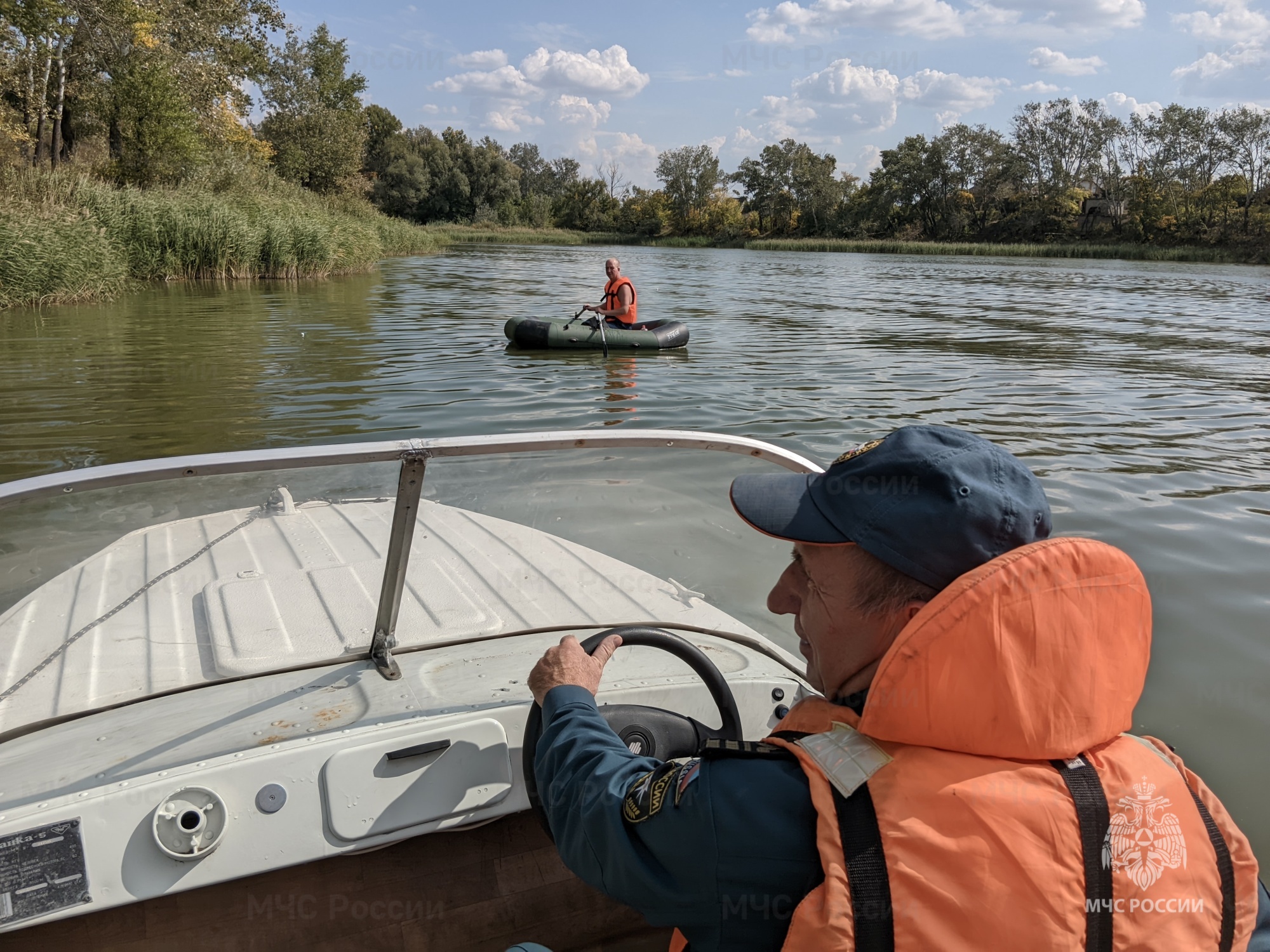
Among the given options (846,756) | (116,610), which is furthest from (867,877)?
(116,610)

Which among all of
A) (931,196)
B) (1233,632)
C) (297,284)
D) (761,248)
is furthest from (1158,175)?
(1233,632)

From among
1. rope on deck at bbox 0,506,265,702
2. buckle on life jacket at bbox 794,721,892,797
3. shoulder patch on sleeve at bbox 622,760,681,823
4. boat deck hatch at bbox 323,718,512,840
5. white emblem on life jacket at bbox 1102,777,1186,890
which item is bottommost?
boat deck hatch at bbox 323,718,512,840

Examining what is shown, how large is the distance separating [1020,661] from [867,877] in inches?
11.6

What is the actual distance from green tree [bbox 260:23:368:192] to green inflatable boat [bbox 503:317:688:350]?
33.2 metres

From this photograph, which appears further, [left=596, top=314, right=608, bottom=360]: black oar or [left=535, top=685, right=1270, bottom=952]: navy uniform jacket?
[left=596, top=314, right=608, bottom=360]: black oar

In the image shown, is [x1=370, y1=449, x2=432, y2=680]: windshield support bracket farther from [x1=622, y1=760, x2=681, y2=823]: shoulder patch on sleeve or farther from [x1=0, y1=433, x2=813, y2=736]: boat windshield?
[x1=622, y1=760, x2=681, y2=823]: shoulder patch on sleeve

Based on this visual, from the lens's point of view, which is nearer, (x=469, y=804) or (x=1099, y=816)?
(x=1099, y=816)

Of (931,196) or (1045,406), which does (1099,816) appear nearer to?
(1045,406)

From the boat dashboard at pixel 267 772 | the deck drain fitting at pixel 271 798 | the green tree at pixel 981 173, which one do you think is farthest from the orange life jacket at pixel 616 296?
the green tree at pixel 981 173

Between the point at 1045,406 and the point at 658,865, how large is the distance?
9.99 meters

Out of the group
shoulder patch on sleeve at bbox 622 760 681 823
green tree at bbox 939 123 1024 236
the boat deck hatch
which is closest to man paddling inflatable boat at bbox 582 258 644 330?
the boat deck hatch

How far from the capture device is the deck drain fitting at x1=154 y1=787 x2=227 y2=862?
159 cm

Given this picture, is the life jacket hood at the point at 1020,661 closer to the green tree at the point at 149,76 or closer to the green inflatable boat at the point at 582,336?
the green inflatable boat at the point at 582,336

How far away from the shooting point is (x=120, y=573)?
225cm
